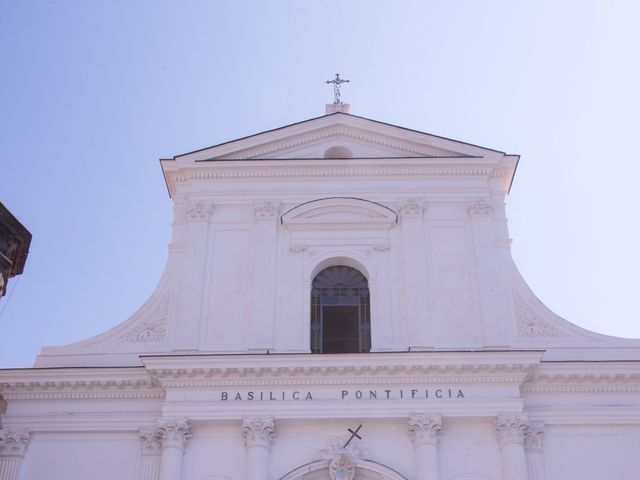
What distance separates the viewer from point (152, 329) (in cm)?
2052

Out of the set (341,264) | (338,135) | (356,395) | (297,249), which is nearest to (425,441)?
(356,395)

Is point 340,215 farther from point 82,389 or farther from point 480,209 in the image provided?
point 82,389

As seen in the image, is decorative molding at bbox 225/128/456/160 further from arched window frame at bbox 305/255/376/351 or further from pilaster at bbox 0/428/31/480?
pilaster at bbox 0/428/31/480

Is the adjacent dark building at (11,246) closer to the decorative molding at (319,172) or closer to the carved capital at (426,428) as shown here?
the decorative molding at (319,172)

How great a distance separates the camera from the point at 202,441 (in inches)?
738

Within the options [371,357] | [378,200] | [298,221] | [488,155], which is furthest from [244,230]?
[488,155]

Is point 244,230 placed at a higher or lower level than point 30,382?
higher

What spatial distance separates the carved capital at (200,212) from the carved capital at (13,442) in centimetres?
605

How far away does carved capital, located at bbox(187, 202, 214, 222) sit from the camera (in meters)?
21.5

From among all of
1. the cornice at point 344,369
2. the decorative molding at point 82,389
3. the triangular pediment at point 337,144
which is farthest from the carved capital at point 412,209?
the decorative molding at point 82,389

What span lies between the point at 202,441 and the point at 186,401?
0.87 metres

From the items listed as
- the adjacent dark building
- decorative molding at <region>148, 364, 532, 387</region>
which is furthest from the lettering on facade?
the adjacent dark building

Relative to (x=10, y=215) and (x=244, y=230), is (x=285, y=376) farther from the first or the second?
(x=10, y=215)

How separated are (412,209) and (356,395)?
4955 mm
